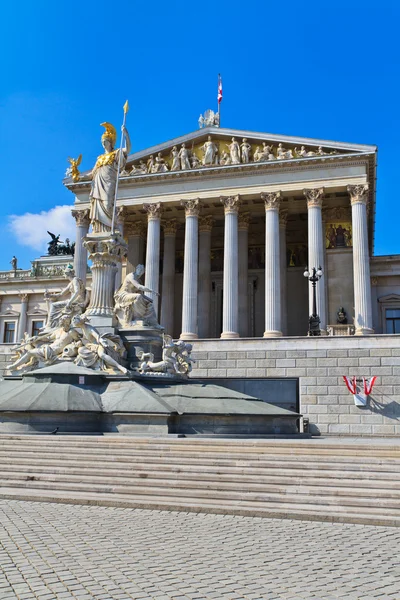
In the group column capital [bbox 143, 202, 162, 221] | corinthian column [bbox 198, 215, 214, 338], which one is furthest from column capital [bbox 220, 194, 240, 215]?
column capital [bbox 143, 202, 162, 221]

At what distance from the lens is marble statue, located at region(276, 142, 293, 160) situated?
147ft

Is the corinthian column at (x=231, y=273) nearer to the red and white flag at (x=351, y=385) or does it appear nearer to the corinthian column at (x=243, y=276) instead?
the corinthian column at (x=243, y=276)

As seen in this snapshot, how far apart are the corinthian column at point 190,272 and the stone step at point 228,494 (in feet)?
98.5

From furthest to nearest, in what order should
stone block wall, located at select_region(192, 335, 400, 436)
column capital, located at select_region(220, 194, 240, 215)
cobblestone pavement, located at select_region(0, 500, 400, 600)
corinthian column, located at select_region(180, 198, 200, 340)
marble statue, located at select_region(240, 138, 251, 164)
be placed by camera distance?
marble statue, located at select_region(240, 138, 251, 164) < column capital, located at select_region(220, 194, 240, 215) < corinthian column, located at select_region(180, 198, 200, 340) < stone block wall, located at select_region(192, 335, 400, 436) < cobblestone pavement, located at select_region(0, 500, 400, 600)

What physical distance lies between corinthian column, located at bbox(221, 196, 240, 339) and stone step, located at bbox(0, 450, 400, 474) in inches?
1128

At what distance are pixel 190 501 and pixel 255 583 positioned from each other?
4.70 meters

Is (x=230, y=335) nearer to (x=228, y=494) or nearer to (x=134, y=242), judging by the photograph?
(x=134, y=242)

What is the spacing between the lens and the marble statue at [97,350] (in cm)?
1922

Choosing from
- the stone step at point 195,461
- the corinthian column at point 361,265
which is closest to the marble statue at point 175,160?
the corinthian column at point 361,265

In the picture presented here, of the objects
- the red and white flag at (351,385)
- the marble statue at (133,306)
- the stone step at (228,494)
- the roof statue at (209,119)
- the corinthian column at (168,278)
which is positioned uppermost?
the roof statue at (209,119)

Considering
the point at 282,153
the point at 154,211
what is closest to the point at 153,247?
the point at 154,211

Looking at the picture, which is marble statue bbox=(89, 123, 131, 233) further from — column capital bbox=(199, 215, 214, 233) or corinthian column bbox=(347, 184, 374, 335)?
column capital bbox=(199, 215, 214, 233)

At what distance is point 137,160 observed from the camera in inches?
1928

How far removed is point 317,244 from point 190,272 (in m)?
9.55
